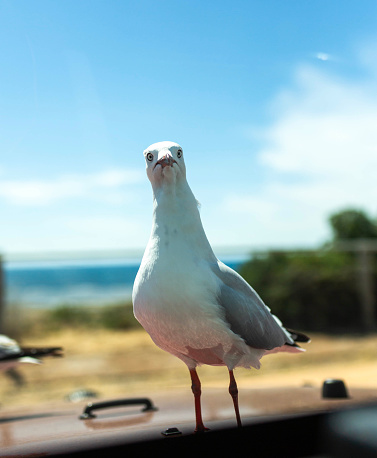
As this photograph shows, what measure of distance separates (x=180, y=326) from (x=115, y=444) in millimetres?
235

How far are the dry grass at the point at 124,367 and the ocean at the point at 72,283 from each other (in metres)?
0.36

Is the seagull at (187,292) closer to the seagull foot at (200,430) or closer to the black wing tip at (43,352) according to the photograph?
the seagull foot at (200,430)

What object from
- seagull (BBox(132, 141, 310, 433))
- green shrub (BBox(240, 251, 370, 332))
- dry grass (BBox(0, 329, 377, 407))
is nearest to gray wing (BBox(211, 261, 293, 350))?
seagull (BBox(132, 141, 310, 433))

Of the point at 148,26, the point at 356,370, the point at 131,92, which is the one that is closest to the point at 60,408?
the point at 131,92

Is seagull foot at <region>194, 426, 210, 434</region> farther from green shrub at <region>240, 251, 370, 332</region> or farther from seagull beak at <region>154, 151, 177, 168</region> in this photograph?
green shrub at <region>240, 251, 370, 332</region>

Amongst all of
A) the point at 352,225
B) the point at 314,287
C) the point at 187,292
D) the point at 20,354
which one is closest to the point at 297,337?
the point at 187,292

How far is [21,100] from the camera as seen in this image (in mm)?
1118

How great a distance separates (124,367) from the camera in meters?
4.06

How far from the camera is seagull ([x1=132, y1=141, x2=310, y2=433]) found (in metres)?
0.87

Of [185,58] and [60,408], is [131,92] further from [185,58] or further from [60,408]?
[60,408]

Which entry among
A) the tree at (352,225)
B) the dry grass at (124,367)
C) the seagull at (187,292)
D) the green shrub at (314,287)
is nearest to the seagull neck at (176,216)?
the seagull at (187,292)

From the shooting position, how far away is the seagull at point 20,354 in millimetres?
1480

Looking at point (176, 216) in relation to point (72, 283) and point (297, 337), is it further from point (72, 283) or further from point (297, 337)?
point (72, 283)

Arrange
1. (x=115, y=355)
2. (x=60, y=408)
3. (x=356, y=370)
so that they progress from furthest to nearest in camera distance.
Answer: (x=115, y=355)
(x=356, y=370)
(x=60, y=408)
